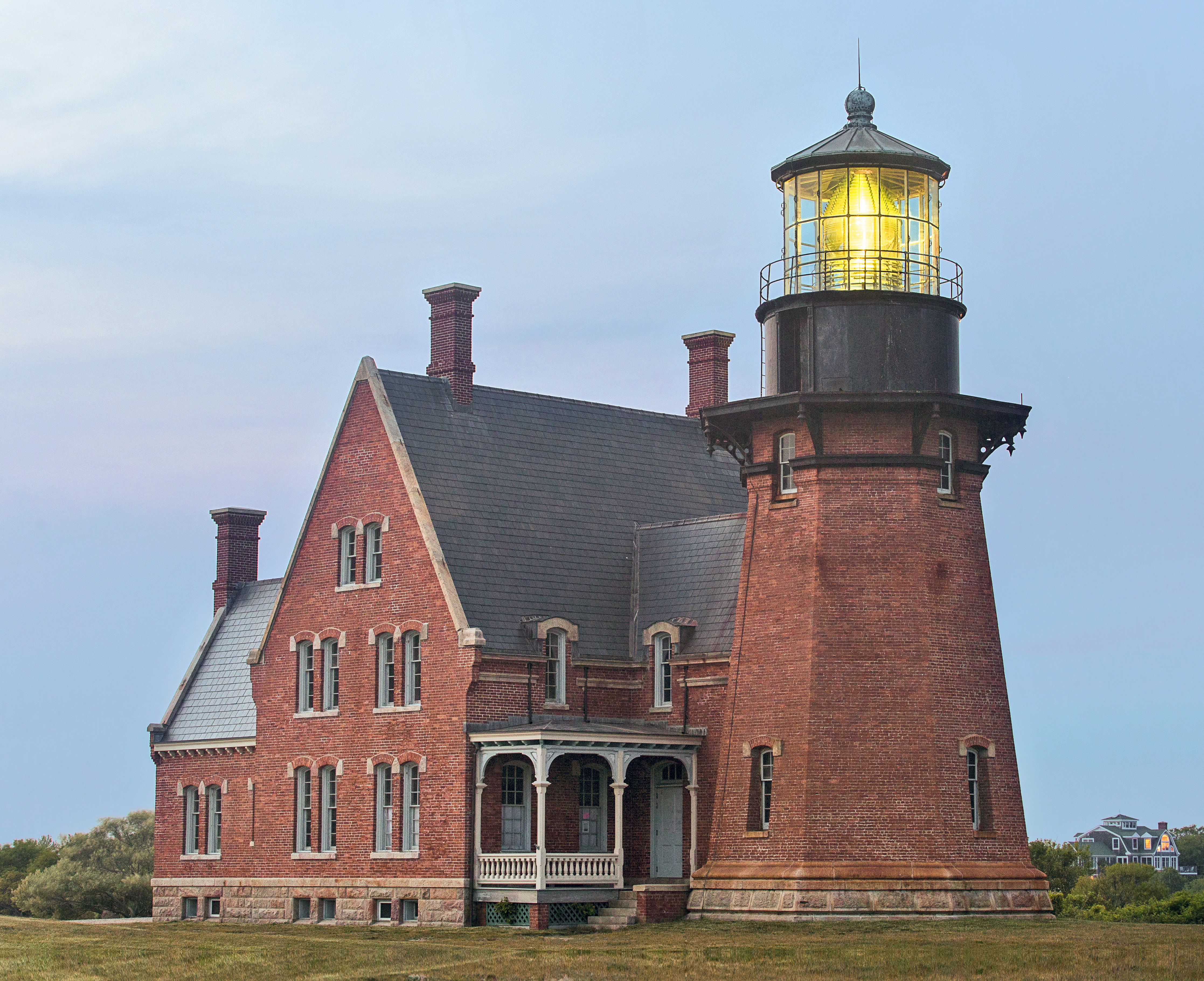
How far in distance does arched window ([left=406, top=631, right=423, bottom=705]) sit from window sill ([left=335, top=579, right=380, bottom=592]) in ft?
4.57

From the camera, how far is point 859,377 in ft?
108

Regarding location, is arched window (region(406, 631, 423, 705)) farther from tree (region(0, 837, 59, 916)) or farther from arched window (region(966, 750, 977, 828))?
tree (region(0, 837, 59, 916))

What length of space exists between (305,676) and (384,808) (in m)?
3.77

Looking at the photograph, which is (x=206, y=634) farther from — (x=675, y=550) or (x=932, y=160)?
(x=932, y=160)

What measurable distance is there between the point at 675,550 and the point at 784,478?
543 centimetres

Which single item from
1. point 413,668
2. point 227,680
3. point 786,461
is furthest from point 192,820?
point 786,461

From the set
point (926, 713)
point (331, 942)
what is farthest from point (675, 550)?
point (331, 942)

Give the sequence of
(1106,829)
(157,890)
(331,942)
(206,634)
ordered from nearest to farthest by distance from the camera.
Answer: (331,942)
(157,890)
(206,634)
(1106,829)

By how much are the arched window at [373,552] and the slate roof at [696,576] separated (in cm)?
514

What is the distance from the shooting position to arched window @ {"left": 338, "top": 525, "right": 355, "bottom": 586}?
3866 cm

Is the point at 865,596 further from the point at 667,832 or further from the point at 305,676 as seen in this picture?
the point at 305,676

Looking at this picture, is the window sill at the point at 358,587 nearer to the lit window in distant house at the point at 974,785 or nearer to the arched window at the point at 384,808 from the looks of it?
the arched window at the point at 384,808

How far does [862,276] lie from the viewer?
109 feet

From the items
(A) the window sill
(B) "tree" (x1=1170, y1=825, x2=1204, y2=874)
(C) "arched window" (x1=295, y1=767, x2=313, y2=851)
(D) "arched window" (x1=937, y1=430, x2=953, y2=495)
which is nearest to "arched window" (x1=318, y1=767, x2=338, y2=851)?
(C) "arched window" (x1=295, y1=767, x2=313, y2=851)
